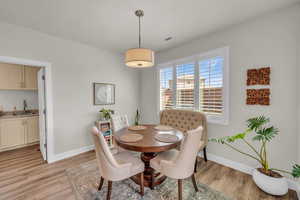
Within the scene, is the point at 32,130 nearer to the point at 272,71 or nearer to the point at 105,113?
the point at 105,113

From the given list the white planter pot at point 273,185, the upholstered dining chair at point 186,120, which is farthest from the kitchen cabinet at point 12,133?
the white planter pot at point 273,185

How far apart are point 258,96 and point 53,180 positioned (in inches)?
141

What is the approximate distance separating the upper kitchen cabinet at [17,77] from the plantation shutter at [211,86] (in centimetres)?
439

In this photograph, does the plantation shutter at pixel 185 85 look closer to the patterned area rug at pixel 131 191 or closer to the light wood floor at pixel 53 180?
the light wood floor at pixel 53 180

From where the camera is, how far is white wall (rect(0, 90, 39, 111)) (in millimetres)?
3395

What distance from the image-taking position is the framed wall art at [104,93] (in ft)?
10.7

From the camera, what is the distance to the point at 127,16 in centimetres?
204

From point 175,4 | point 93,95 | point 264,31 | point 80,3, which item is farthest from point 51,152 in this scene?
point 264,31

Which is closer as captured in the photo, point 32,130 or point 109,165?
point 109,165

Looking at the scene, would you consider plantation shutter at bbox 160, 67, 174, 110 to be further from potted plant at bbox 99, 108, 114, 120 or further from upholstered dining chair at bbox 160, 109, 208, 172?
potted plant at bbox 99, 108, 114, 120

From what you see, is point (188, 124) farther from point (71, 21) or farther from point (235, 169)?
point (71, 21)

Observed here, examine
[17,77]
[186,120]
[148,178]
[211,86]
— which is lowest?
[148,178]

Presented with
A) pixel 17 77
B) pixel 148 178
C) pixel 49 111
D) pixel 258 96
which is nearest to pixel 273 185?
pixel 258 96

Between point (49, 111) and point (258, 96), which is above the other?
point (258, 96)
